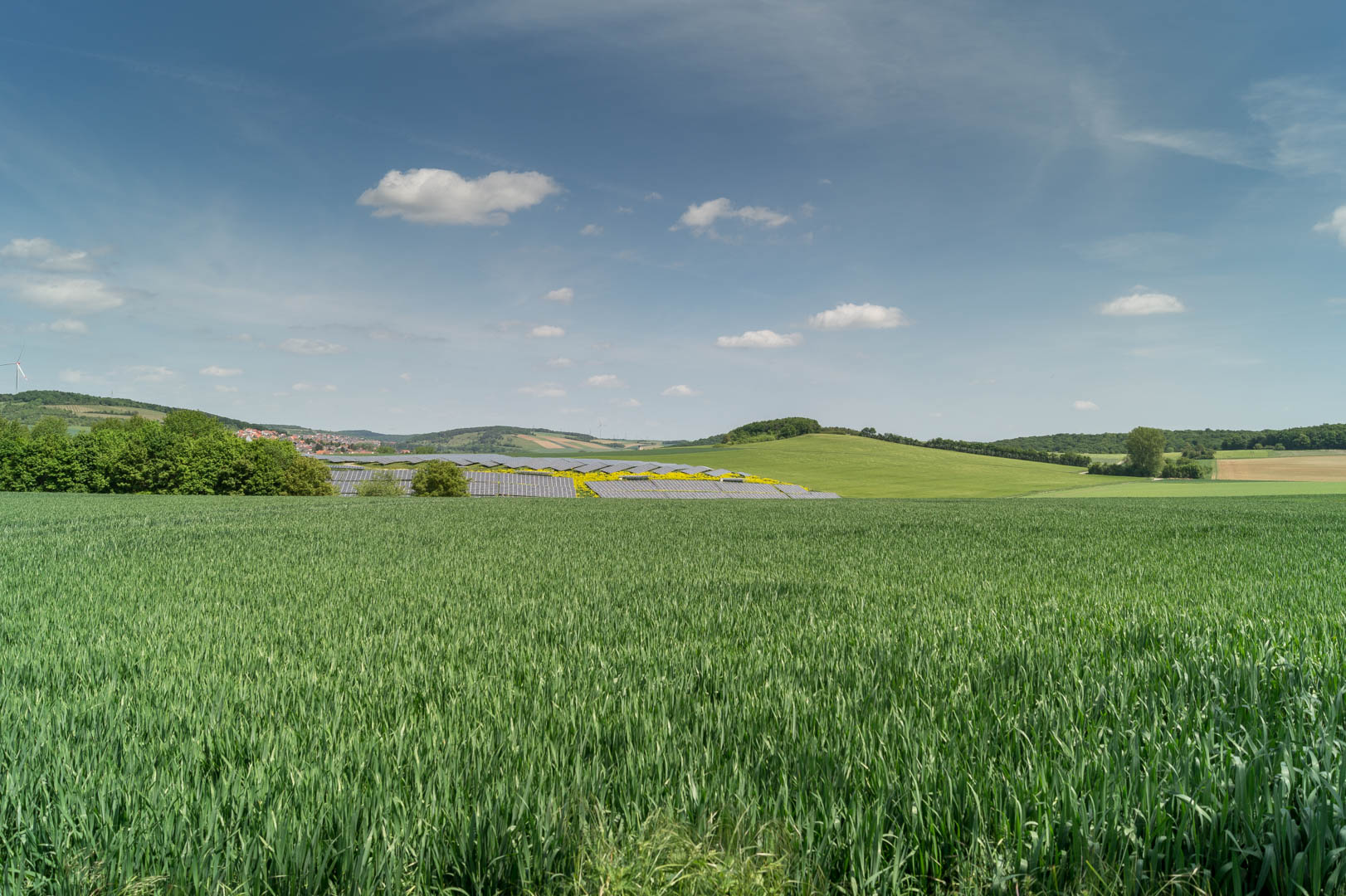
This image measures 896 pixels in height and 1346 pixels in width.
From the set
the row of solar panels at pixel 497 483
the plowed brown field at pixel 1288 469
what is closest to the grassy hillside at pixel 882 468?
the plowed brown field at pixel 1288 469

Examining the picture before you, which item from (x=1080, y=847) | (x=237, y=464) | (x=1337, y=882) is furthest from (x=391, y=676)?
(x=237, y=464)

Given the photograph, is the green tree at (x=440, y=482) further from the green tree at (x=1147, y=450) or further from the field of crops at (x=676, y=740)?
the green tree at (x=1147, y=450)

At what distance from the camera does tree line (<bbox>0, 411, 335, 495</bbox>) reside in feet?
221

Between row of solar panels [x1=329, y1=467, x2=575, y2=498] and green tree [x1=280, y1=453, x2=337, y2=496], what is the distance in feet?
31.6

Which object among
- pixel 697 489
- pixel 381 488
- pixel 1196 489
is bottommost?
pixel 697 489

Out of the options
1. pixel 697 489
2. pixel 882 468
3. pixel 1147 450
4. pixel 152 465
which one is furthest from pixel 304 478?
pixel 1147 450

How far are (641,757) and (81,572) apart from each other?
1270 centimetres

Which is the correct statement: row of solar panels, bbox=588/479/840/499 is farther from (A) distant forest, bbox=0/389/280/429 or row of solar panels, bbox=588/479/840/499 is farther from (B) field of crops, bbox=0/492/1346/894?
(A) distant forest, bbox=0/389/280/429

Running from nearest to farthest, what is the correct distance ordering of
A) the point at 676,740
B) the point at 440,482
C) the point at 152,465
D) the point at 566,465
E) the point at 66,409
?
the point at 676,740, the point at 152,465, the point at 440,482, the point at 566,465, the point at 66,409

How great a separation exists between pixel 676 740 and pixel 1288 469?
120134 mm

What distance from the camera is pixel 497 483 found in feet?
316

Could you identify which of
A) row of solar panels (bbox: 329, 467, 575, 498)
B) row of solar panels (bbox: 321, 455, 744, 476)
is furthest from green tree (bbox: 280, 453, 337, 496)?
row of solar panels (bbox: 321, 455, 744, 476)

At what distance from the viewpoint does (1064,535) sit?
1819 cm

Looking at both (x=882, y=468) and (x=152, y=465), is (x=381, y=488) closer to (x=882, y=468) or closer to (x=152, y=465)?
(x=152, y=465)
